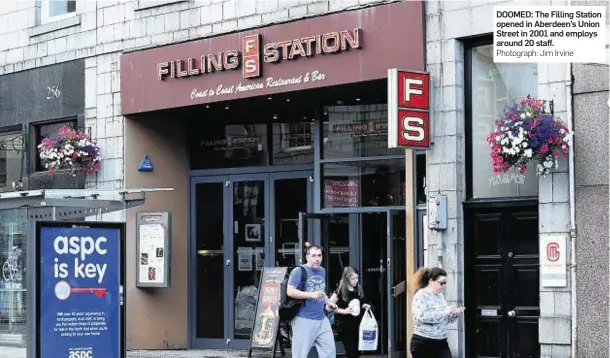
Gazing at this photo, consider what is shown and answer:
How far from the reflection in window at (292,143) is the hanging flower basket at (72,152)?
3.14 m

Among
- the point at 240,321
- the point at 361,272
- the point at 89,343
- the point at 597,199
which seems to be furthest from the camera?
the point at 240,321

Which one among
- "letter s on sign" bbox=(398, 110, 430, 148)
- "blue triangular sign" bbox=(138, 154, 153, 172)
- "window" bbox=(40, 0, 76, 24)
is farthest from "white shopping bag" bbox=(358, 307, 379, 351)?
"window" bbox=(40, 0, 76, 24)

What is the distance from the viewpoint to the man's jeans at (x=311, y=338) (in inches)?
515

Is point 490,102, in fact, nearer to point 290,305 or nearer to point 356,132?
point 356,132

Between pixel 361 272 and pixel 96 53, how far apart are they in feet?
20.5

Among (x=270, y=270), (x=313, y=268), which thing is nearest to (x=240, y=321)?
(x=270, y=270)

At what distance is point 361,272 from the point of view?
18.2 m

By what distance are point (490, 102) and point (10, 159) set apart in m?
10.4

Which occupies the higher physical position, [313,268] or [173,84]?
[173,84]

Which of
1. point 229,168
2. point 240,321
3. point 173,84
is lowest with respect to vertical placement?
point 240,321

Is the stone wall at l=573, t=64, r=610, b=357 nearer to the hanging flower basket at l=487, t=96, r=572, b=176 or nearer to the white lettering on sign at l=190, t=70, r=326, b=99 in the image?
the hanging flower basket at l=487, t=96, r=572, b=176

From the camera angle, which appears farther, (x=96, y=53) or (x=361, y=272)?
(x=96, y=53)

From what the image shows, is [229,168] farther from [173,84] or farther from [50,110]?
[50,110]

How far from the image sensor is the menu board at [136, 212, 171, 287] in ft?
64.6
